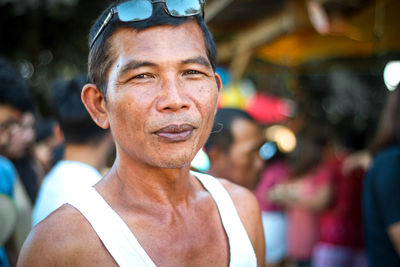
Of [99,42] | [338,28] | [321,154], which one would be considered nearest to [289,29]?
[338,28]

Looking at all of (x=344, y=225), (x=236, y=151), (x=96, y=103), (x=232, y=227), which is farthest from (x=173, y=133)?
(x=344, y=225)

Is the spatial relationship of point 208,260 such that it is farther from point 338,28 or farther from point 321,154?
Answer: point 321,154

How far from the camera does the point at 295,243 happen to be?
5.11 metres

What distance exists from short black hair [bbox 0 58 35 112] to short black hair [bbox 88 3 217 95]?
151 cm

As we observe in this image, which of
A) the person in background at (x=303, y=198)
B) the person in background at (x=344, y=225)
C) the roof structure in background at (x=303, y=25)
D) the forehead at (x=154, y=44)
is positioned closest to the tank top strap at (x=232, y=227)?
the forehead at (x=154, y=44)

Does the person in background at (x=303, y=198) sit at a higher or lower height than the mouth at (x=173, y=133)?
lower

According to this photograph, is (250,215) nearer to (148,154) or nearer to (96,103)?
(148,154)

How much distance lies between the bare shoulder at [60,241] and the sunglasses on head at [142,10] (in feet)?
2.28

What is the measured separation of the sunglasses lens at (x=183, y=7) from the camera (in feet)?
4.96

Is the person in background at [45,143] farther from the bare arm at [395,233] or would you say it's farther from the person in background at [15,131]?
the bare arm at [395,233]

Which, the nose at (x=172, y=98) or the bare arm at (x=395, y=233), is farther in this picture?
the bare arm at (x=395, y=233)

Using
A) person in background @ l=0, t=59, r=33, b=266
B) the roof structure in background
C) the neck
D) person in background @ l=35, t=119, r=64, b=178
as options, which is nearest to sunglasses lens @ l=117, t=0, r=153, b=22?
the neck

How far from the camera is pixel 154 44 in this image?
4.75ft

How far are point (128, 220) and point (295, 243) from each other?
404 cm
